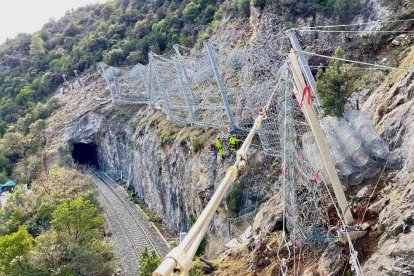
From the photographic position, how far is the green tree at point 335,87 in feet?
40.7

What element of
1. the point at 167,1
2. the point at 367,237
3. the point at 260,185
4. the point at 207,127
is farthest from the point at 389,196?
the point at 167,1

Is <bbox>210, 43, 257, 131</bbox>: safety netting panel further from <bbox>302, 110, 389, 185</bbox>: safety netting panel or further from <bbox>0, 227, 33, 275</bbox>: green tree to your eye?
<bbox>0, 227, 33, 275</bbox>: green tree

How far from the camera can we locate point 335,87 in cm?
1284

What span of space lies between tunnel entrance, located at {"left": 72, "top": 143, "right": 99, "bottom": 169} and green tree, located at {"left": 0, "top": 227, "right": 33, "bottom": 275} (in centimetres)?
3168

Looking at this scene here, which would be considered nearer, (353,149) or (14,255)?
(353,149)

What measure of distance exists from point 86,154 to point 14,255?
115ft

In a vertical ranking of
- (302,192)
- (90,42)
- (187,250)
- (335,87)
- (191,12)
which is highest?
(90,42)

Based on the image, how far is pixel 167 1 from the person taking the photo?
6241cm

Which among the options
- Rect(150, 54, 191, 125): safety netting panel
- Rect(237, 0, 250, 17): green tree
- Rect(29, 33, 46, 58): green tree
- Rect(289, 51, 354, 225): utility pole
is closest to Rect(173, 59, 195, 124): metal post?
Rect(150, 54, 191, 125): safety netting panel

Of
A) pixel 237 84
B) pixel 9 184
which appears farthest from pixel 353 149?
pixel 9 184

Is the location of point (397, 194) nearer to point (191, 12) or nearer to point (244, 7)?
point (244, 7)

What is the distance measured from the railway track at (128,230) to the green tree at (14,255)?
619cm

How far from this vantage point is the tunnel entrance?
5494 centimetres

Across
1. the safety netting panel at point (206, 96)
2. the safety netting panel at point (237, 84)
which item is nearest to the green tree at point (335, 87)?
the safety netting panel at point (237, 84)
